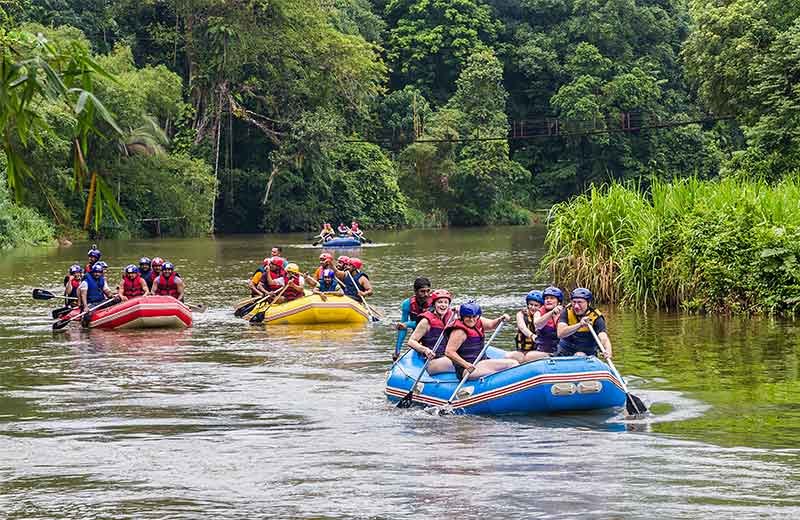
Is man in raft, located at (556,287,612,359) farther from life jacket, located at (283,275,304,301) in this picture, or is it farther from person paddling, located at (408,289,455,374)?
life jacket, located at (283,275,304,301)

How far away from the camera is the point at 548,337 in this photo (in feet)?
47.5

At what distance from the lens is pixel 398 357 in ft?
51.1

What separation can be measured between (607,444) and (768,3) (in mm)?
33493

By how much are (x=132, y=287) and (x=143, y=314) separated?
2.80ft

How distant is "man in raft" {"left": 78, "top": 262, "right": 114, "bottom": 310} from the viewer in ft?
77.5

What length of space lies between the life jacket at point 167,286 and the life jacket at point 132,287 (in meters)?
0.38

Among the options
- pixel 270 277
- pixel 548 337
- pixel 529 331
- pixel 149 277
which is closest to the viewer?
pixel 548 337

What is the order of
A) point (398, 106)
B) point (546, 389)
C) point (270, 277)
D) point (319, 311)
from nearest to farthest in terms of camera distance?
point (546, 389) → point (319, 311) → point (270, 277) → point (398, 106)

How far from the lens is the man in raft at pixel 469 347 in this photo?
545 inches

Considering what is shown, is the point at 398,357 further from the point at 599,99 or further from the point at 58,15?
the point at 599,99

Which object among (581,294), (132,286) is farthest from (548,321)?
(132,286)

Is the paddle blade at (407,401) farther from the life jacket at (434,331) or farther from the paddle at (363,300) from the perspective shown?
the paddle at (363,300)

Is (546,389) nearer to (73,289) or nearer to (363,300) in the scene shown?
(363,300)

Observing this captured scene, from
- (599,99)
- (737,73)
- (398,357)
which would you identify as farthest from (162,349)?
(599,99)
